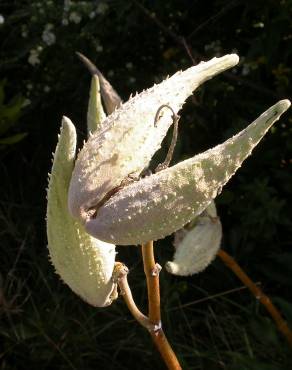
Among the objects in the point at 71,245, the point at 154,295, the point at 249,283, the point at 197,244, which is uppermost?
the point at 71,245

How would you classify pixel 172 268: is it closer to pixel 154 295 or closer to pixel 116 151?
pixel 154 295

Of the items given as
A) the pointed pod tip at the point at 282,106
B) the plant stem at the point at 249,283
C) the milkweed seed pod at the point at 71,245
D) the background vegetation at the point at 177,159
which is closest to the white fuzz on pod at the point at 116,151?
the milkweed seed pod at the point at 71,245

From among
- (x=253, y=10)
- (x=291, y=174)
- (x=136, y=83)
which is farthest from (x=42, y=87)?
(x=291, y=174)

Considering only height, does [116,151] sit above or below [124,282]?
above

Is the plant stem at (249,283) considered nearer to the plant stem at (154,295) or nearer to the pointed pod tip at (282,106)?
the plant stem at (154,295)

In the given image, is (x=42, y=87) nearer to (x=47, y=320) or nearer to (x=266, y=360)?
(x=47, y=320)

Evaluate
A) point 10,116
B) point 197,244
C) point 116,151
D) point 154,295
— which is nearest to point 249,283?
point 197,244
